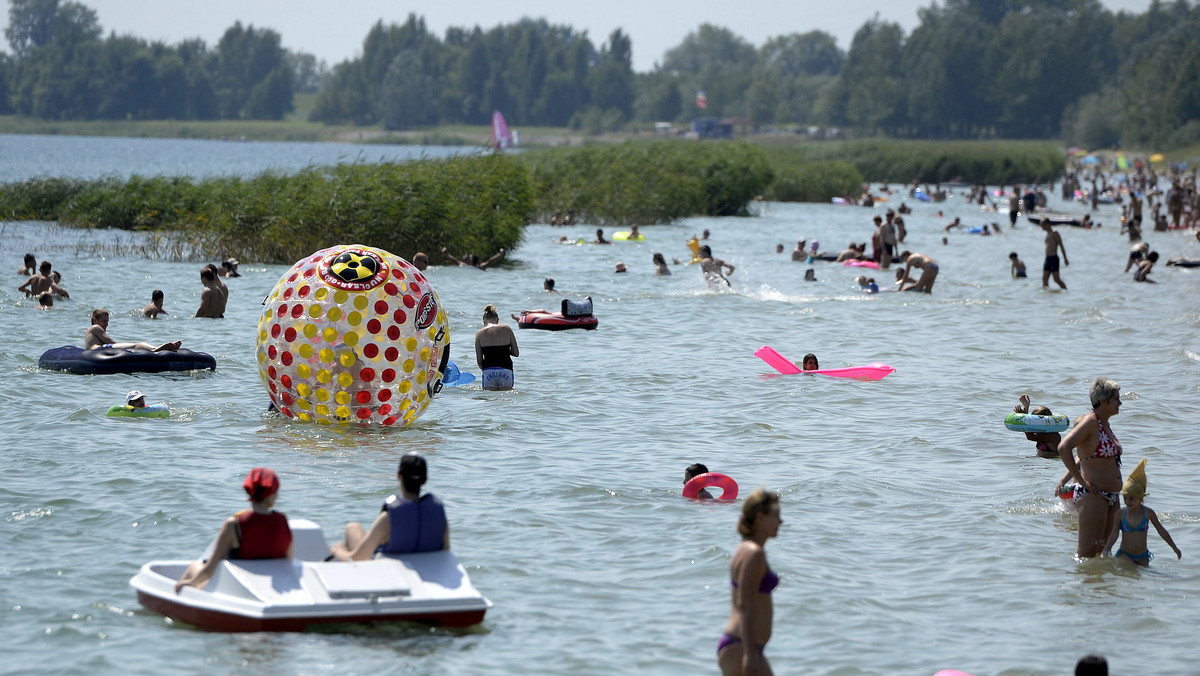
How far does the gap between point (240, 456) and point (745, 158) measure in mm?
47468

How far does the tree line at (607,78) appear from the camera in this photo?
15950cm

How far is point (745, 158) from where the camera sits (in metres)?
58.4

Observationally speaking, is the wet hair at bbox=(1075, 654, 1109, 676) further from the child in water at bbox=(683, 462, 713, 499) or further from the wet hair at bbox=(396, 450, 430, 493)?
the child in water at bbox=(683, 462, 713, 499)

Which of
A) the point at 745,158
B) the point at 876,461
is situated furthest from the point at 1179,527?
the point at 745,158

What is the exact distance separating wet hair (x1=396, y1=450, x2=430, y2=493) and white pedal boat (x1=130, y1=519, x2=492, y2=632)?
47 cm

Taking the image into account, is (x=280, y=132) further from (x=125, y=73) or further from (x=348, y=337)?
(x=348, y=337)

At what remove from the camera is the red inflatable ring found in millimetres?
11883

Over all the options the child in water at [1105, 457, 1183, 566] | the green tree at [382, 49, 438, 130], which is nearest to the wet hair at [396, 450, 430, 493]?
the child in water at [1105, 457, 1183, 566]

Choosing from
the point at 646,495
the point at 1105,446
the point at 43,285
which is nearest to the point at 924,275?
the point at 43,285

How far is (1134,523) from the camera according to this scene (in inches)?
405

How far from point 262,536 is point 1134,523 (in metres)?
6.68

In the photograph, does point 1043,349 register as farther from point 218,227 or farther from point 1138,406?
point 218,227

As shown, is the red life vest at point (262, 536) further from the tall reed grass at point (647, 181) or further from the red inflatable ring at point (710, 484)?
Answer: the tall reed grass at point (647, 181)

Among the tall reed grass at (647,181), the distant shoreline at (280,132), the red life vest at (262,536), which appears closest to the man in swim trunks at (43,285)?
the red life vest at (262,536)
